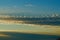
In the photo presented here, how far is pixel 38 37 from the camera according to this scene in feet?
43.7

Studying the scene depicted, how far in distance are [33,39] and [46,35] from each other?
805 millimetres

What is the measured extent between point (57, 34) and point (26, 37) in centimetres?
150

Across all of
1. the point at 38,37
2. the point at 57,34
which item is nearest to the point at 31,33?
the point at 38,37

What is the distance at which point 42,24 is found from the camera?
13930mm

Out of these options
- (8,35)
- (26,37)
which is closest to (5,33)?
(8,35)

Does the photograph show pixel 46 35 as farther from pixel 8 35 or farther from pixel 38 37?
pixel 8 35

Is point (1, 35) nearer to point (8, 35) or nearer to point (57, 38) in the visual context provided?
point (8, 35)

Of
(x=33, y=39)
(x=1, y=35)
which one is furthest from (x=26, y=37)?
(x=1, y=35)

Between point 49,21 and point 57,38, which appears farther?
point 49,21

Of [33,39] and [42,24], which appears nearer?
[33,39]

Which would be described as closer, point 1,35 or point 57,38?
point 57,38

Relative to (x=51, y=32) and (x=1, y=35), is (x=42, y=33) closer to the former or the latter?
(x=51, y=32)

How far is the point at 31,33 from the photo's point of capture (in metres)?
13.7

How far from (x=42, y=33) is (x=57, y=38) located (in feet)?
4.27
